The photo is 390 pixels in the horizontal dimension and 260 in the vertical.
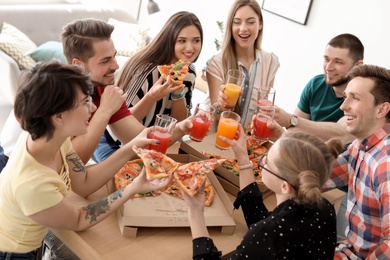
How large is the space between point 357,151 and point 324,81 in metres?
1.15

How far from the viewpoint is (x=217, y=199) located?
1.87 meters

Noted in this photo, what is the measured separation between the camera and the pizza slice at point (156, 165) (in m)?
1.61

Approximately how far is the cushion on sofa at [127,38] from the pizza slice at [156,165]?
3701 mm

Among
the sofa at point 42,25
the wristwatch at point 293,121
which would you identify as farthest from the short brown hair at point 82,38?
the sofa at point 42,25

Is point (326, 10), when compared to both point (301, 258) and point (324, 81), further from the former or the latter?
point (301, 258)

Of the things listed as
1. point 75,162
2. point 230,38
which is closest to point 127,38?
point 230,38

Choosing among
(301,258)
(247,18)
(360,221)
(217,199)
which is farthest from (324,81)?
(301,258)

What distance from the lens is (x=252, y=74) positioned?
3029 mm

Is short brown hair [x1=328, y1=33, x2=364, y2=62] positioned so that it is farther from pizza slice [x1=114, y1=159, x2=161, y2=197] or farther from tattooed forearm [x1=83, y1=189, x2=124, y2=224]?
tattooed forearm [x1=83, y1=189, x2=124, y2=224]

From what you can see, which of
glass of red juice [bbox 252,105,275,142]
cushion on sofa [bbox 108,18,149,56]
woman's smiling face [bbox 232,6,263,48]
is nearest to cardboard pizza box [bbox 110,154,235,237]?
glass of red juice [bbox 252,105,275,142]

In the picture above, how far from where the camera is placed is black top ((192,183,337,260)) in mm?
1453

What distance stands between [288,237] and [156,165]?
1.74 ft

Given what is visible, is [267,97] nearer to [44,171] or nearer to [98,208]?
[98,208]

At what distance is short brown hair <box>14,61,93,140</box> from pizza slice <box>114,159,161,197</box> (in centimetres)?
38
